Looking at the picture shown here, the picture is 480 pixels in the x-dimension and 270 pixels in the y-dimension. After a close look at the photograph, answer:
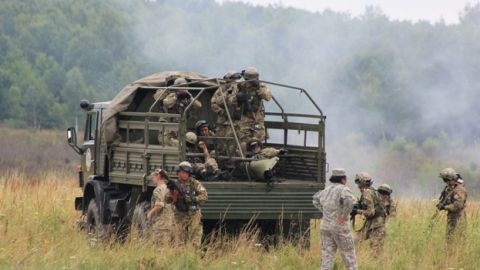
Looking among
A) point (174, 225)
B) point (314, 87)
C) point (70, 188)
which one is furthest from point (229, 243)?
point (314, 87)

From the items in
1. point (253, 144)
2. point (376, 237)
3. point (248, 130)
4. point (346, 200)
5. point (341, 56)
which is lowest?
point (376, 237)

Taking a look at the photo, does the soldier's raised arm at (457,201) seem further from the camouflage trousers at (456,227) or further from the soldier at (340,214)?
the soldier at (340,214)

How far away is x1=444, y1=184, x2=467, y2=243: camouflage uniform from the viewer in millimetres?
15648

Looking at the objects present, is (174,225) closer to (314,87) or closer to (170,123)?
(170,123)

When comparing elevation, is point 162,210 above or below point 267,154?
below

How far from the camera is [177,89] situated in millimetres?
16000

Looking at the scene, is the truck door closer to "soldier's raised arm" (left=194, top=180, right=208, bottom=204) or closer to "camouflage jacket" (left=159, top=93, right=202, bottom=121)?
"camouflage jacket" (left=159, top=93, right=202, bottom=121)

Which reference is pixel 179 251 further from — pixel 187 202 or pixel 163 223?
pixel 163 223

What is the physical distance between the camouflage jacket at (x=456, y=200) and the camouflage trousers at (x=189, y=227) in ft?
11.7

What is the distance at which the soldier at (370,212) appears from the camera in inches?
589

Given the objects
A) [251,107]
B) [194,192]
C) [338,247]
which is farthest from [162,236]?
[251,107]

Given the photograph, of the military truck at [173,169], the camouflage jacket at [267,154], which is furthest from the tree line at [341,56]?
the camouflage jacket at [267,154]

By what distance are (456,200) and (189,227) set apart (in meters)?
3.80

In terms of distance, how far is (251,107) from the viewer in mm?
16266
